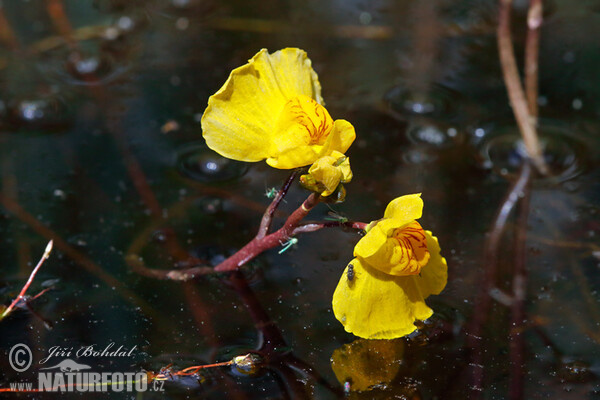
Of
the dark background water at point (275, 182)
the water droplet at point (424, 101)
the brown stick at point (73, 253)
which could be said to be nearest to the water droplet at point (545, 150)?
the dark background water at point (275, 182)

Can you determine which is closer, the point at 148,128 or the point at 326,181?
the point at 326,181

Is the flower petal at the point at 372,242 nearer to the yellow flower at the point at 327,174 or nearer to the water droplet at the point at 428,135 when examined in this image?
the yellow flower at the point at 327,174

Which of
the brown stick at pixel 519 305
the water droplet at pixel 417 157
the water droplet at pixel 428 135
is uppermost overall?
the water droplet at pixel 428 135

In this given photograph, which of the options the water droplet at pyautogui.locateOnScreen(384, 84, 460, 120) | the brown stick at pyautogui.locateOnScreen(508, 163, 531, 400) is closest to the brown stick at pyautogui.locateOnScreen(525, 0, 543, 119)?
the water droplet at pyautogui.locateOnScreen(384, 84, 460, 120)

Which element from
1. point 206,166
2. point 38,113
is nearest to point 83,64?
point 38,113

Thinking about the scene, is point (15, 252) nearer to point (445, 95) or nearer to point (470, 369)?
point (470, 369)

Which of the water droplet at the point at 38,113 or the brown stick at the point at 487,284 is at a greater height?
the water droplet at the point at 38,113

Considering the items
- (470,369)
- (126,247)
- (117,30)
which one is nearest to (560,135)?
(470,369)
